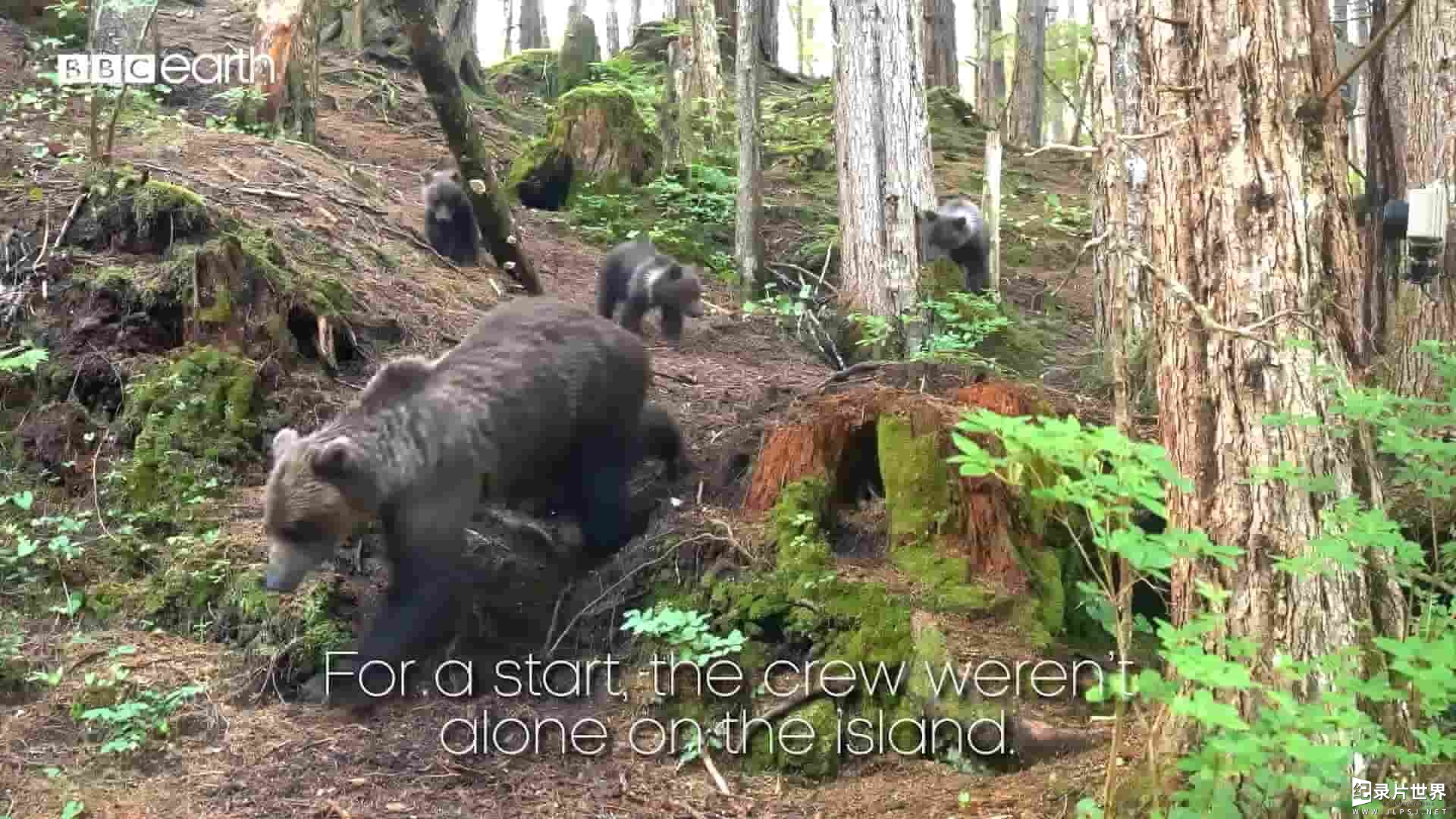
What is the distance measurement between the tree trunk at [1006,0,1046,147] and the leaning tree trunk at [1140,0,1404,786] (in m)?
20.4

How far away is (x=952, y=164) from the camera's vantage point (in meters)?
23.1

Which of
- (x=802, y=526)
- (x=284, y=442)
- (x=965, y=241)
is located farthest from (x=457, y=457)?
(x=965, y=241)

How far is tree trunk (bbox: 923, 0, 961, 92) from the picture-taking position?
26.0 m

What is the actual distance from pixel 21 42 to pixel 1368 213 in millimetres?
13863

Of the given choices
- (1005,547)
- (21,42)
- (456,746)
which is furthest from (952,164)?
(456,746)

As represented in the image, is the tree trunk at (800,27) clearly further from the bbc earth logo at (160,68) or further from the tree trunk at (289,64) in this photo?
the tree trunk at (289,64)

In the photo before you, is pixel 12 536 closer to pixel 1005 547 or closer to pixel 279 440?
pixel 279 440

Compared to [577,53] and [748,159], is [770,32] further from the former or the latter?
[748,159]

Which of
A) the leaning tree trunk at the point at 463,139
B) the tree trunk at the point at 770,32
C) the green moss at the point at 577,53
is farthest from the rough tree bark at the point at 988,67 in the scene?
the leaning tree trunk at the point at 463,139

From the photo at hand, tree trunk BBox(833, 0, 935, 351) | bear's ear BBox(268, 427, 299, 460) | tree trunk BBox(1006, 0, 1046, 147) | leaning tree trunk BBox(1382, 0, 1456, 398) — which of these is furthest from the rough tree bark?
bear's ear BBox(268, 427, 299, 460)

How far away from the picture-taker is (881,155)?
1370 cm

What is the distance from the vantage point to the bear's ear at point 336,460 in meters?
6.84

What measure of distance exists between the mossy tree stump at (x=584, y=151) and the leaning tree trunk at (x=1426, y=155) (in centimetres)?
990

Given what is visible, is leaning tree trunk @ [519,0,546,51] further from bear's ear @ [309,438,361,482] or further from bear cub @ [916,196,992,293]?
bear's ear @ [309,438,361,482]
